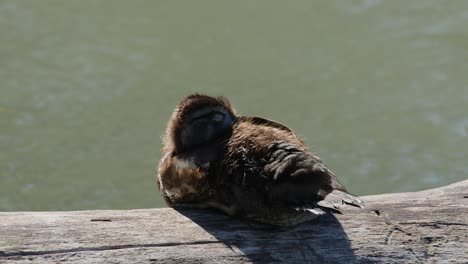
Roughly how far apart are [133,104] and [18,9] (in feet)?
8.55

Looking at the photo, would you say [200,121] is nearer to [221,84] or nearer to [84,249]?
[84,249]

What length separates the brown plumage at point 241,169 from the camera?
401cm

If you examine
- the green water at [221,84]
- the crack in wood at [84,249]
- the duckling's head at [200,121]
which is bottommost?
the crack in wood at [84,249]

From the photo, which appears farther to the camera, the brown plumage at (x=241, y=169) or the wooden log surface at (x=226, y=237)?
the brown plumage at (x=241, y=169)

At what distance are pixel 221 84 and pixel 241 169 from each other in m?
5.25

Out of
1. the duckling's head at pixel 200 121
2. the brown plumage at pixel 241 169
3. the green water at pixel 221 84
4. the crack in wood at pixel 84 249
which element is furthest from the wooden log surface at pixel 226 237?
the green water at pixel 221 84

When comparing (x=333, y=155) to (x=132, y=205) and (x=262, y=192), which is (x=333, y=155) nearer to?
(x=132, y=205)

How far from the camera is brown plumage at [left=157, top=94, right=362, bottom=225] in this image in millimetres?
4012

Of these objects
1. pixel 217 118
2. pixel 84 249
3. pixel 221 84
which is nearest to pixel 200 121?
pixel 217 118

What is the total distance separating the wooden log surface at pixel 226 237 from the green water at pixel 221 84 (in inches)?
141

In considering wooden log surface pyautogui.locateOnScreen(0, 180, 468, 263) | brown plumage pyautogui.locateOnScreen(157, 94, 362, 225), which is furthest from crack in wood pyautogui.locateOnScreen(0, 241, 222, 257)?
brown plumage pyautogui.locateOnScreen(157, 94, 362, 225)

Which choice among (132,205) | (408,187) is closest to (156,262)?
(132,205)

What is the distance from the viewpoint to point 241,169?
13.9ft

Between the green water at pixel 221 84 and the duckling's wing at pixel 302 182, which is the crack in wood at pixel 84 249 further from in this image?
the green water at pixel 221 84
